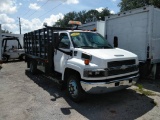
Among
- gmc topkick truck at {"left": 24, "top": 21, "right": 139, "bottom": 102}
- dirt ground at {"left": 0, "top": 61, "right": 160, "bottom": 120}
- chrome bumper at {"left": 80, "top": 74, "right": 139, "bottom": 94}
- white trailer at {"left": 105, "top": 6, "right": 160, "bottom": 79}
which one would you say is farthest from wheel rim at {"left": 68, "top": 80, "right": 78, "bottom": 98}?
white trailer at {"left": 105, "top": 6, "right": 160, "bottom": 79}

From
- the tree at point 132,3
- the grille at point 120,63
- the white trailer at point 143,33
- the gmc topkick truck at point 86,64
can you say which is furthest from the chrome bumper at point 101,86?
the tree at point 132,3

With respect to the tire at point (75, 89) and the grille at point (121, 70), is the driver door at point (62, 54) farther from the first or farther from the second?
the grille at point (121, 70)

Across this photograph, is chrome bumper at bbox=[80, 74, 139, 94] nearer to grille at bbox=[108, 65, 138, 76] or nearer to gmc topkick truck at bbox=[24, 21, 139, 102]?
gmc topkick truck at bbox=[24, 21, 139, 102]

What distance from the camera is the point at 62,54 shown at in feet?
21.4

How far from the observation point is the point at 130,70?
18.8 feet

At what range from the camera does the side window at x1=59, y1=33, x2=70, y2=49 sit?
6372 millimetres

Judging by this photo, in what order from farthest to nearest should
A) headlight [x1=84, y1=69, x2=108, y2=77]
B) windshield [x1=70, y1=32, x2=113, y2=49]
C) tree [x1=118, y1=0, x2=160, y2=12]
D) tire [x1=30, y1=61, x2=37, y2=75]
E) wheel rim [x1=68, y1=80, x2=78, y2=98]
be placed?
tree [x1=118, y1=0, x2=160, y2=12] < tire [x1=30, y1=61, x2=37, y2=75] < windshield [x1=70, y1=32, x2=113, y2=49] < wheel rim [x1=68, y1=80, x2=78, y2=98] < headlight [x1=84, y1=69, x2=108, y2=77]

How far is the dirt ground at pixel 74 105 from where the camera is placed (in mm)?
4867

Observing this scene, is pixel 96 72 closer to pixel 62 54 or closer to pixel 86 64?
pixel 86 64

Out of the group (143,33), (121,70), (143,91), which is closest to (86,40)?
(121,70)

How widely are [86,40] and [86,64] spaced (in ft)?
4.81

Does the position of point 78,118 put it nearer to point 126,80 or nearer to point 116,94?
point 126,80

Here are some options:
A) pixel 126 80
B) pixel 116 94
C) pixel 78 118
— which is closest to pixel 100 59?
pixel 126 80

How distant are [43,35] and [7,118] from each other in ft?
13.4
